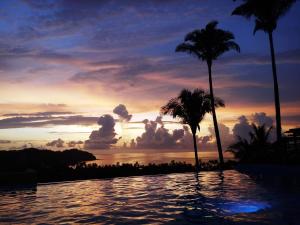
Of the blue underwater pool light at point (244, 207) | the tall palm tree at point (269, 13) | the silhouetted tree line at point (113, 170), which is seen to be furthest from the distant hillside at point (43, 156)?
the tall palm tree at point (269, 13)

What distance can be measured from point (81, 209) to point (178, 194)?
4793 mm

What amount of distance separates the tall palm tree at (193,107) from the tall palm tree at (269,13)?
6.78 metres

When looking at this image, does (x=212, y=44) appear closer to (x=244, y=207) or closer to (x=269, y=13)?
(x=269, y=13)

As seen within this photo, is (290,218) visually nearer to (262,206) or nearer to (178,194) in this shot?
(262,206)

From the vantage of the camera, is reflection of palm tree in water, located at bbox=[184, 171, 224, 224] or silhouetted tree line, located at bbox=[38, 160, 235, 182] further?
silhouetted tree line, located at bbox=[38, 160, 235, 182]

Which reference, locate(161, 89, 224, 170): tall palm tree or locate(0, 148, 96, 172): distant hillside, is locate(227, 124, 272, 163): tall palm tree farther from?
locate(0, 148, 96, 172): distant hillside

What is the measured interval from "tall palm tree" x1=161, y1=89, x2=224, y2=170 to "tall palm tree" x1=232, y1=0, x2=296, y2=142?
678 cm

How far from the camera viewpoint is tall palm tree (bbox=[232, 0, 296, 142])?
2593 cm

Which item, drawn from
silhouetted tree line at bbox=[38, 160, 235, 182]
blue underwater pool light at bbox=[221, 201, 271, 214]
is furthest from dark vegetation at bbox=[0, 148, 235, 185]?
blue underwater pool light at bbox=[221, 201, 271, 214]

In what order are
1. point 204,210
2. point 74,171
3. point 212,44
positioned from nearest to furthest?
point 204,210
point 74,171
point 212,44

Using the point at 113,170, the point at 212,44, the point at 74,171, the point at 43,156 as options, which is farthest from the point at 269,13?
the point at 43,156

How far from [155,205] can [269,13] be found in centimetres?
1975

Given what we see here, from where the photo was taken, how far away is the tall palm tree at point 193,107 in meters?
30.9

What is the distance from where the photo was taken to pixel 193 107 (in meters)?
30.9
